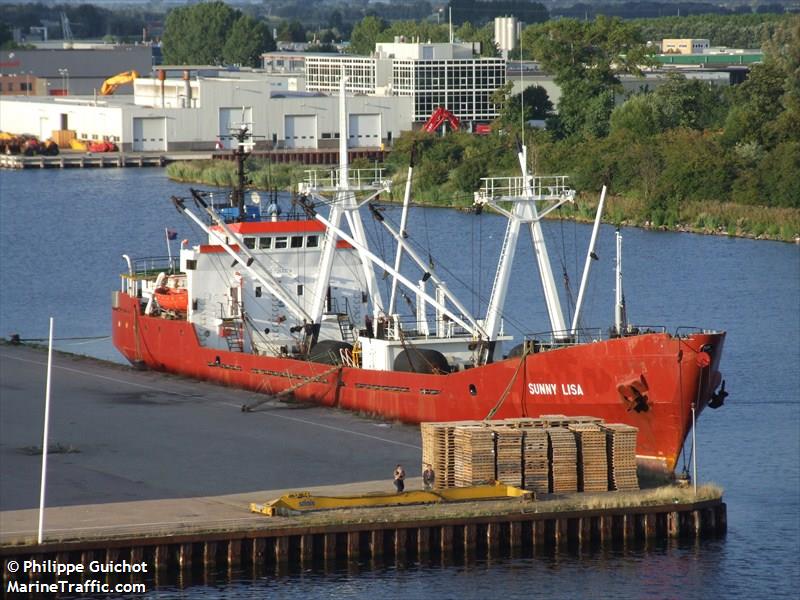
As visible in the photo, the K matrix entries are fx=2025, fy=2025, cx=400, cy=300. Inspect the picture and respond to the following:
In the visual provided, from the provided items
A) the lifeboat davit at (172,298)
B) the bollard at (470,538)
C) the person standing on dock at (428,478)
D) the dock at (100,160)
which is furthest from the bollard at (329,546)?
the dock at (100,160)

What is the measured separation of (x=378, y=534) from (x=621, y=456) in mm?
4866

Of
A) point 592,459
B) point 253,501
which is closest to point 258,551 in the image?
point 253,501

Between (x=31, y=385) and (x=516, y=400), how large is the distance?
14199 mm

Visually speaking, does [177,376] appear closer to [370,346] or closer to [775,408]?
[370,346]

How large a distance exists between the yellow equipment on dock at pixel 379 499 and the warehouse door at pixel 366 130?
95.9 metres

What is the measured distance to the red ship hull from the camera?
3809 centimetres

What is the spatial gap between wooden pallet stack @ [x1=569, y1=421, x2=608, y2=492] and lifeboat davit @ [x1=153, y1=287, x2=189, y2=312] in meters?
18.0

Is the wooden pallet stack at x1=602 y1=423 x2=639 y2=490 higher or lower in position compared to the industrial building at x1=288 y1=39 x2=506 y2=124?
lower

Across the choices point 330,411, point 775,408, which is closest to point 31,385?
point 330,411

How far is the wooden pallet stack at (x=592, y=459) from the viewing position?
117 ft

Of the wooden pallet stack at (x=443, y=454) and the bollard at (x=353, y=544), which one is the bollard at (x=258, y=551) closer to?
the bollard at (x=353, y=544)

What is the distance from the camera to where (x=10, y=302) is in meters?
68.6

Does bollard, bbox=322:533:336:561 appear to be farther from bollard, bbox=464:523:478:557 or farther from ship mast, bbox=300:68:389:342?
ship mast, bbox=300:68:389:342

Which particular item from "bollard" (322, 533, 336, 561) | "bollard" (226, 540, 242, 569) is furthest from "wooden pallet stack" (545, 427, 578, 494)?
"bollard" (226, 540, 242, 569)
